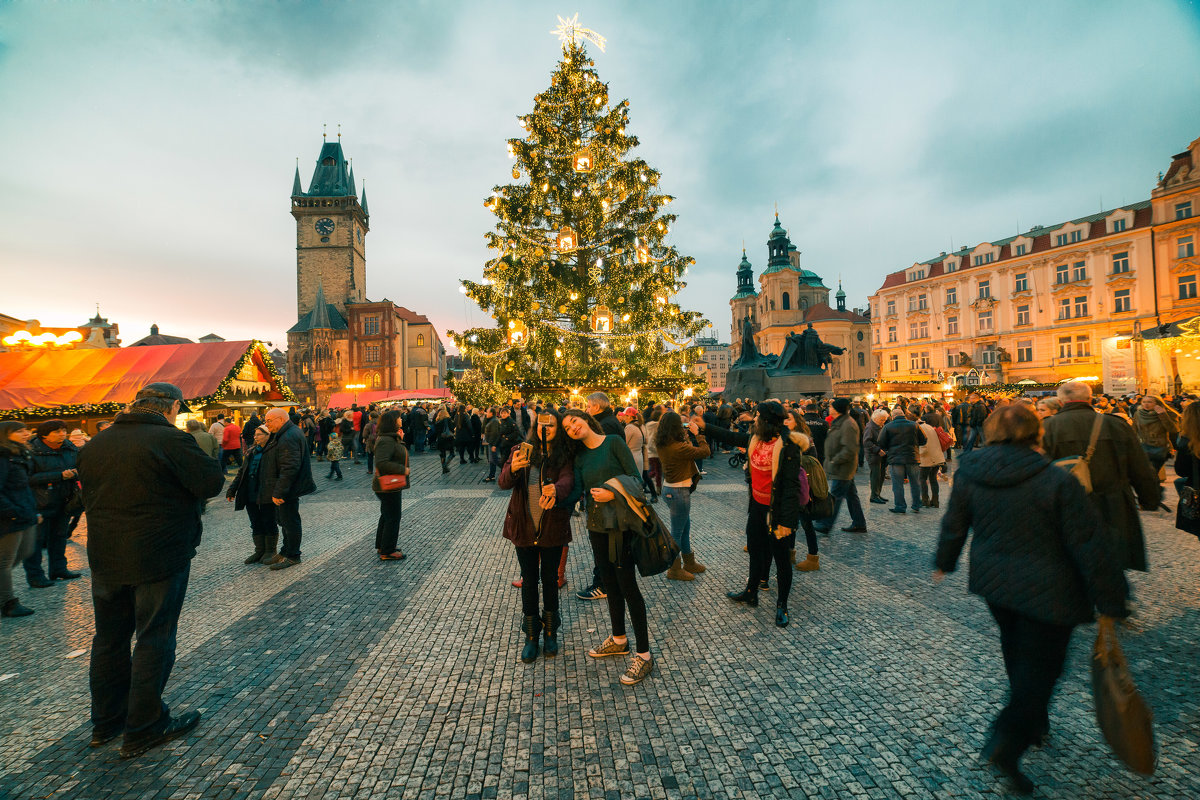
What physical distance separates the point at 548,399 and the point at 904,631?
1370cm

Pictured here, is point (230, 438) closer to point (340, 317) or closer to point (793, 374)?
point (793, 374)

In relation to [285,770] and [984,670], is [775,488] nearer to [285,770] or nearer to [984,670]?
[984,670]

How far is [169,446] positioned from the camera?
2844 mm

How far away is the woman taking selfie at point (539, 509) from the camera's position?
374 cm

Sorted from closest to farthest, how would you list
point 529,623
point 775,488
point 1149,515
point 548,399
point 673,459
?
1. point 529,623
2. point 775,488
3. point 673,459
4. point 1149,515
5. point 548,399

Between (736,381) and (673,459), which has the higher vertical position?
(736,381)

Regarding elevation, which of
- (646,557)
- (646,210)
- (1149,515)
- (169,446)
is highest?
(646,210)

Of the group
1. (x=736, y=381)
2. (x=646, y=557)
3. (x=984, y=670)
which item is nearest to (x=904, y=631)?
(x=984, y=670)

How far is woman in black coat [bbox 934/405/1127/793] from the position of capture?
2.26 m

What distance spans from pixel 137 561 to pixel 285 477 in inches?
135

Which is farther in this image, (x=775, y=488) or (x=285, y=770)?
(x=775, y=488)

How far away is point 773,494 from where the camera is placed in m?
4.27

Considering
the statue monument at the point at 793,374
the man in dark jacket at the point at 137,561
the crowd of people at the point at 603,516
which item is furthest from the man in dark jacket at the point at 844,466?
the statue monument at the point at 793,374

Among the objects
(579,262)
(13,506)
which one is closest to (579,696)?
(13,506)
